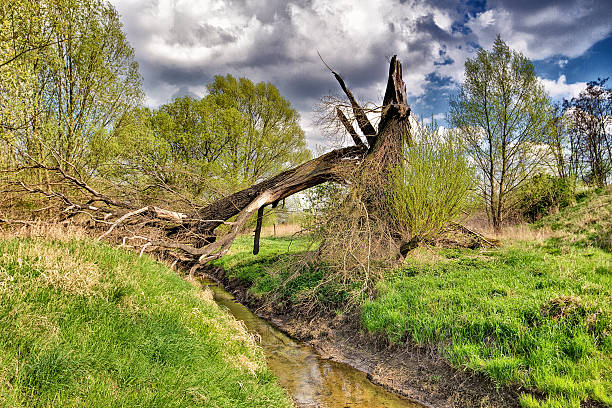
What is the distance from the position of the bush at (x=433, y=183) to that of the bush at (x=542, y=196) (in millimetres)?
12298

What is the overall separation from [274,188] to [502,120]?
1380 centimetres

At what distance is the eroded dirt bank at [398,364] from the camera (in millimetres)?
4892

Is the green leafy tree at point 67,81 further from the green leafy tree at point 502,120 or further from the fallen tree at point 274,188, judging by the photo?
the green leafy tree at point 502,120

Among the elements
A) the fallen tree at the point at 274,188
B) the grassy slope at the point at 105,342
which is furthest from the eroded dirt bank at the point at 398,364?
the fallen tree at the point at 274,188

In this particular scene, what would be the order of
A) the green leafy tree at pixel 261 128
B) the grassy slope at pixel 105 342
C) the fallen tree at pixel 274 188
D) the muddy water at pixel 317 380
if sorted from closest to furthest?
the grassy slope at pixel 105 342, the muddy water at pixel 317 380, the fallen tree at pixel 274 188, the green leafy tree at pixel 261 128

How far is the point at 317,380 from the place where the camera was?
585cm

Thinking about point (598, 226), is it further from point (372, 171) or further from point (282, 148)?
point (282, 148)

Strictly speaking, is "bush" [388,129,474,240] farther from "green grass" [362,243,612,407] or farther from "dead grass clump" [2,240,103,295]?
"dead grass clump" [2,240,103,295]

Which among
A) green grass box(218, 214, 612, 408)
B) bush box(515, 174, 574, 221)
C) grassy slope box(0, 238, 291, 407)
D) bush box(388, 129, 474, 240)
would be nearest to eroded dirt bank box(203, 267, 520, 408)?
green grass box(218, 214, 612, 408)

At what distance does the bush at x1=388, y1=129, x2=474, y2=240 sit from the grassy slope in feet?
16.6

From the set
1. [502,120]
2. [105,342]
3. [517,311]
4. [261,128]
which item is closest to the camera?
[105,342]

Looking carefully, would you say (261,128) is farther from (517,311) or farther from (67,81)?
(517,311)

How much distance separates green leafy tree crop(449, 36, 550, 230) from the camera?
17.0 metres

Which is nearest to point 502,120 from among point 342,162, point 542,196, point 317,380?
point 542,196
